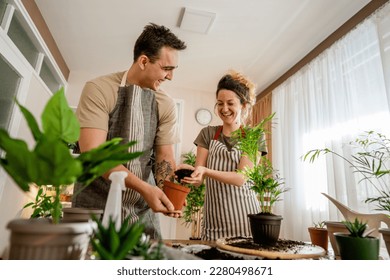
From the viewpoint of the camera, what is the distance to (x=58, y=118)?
40 cm

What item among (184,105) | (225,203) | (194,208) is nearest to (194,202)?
→ (194,208)

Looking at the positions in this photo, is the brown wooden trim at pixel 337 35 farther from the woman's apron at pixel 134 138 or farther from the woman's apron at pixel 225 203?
the woman's apron at pixel 134 138

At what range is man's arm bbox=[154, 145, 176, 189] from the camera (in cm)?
126

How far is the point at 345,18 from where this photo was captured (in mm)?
2717

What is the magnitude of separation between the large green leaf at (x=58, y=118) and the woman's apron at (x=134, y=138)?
0.66 meters

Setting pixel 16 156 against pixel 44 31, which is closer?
pixel 16 156

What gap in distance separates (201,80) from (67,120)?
162 inches

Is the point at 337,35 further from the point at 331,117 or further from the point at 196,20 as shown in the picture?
the point at 196,20

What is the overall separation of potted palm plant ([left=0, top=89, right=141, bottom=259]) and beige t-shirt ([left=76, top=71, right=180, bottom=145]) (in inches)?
26.0

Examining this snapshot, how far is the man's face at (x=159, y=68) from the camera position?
4.46 ft

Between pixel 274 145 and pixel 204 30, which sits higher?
pixel 204 30

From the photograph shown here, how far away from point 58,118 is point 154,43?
1.08 metres
